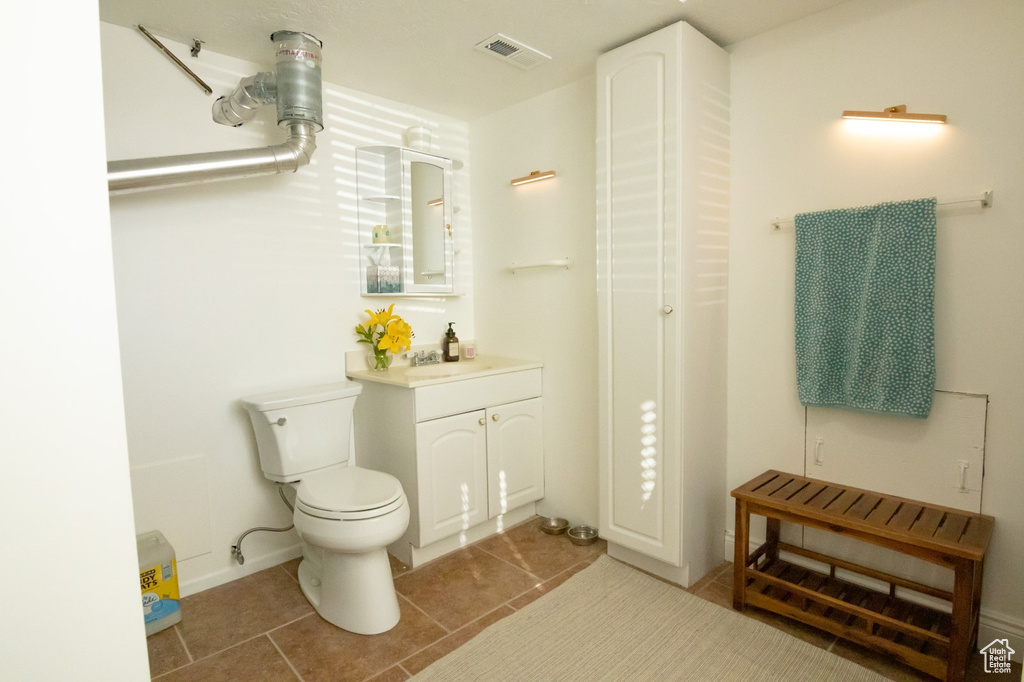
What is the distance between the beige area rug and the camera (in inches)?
68.9

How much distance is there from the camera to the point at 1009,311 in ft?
5.72

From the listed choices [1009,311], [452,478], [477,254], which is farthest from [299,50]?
[1009,311]

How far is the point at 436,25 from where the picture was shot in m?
2.09

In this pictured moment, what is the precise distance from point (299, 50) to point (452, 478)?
1.91 m

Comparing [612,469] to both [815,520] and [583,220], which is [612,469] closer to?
[815,520]

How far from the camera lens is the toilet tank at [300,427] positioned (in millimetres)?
2232

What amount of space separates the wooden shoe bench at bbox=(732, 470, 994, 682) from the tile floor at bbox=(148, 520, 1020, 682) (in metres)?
0.08

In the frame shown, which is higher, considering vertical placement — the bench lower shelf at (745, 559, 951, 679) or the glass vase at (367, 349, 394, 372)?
the glass vase at (367, 349, 394, 372)

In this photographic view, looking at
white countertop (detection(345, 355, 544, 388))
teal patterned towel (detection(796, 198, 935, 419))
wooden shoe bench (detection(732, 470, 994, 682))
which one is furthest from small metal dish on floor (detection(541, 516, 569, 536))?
teal patterned towel (detection(796, 198, 935, 419))

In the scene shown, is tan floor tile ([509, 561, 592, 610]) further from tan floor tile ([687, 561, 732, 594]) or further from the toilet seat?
the toilet seat

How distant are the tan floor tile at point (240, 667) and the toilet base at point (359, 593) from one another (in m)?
0.24

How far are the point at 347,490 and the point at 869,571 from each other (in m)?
1.98

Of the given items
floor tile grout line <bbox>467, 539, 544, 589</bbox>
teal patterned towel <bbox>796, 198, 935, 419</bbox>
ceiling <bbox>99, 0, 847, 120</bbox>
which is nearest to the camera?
teal patterned towel <bbox>796, 198, 935, 419</bbox>

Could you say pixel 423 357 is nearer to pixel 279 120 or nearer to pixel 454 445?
pixel 454 445
